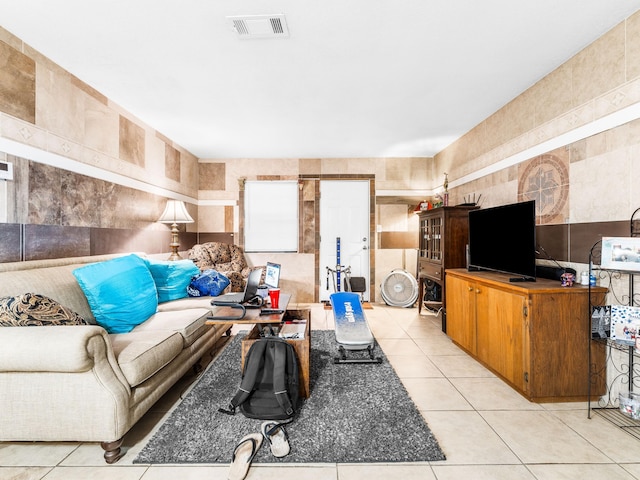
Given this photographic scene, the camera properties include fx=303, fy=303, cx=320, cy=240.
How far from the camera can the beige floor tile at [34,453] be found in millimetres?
1559

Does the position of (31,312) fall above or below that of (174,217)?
below

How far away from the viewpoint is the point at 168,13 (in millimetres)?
→ 1945

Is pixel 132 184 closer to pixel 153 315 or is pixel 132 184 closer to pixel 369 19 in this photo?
pixel 153 315

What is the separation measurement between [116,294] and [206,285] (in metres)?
1.08

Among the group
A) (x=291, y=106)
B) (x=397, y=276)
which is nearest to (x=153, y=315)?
(x=291, y=106)

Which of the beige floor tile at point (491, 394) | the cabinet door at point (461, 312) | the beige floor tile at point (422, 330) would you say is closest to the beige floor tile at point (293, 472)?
the beige floor tile at point (491, 394)

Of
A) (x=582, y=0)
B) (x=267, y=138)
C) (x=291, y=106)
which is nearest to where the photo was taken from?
(x=582, y=0)

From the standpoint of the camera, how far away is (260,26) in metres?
2.07

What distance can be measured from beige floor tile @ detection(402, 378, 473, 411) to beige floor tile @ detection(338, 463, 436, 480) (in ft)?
1.89

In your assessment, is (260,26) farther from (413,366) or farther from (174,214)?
(413,366)

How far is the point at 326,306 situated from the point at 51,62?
165 inches

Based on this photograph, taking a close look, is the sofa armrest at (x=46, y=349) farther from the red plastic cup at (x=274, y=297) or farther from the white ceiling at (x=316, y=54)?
the white ceiling at (x=316, y=54)

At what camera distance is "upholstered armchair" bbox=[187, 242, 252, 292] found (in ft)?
14.7

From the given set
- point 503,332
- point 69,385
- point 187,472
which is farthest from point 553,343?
point 69,385
